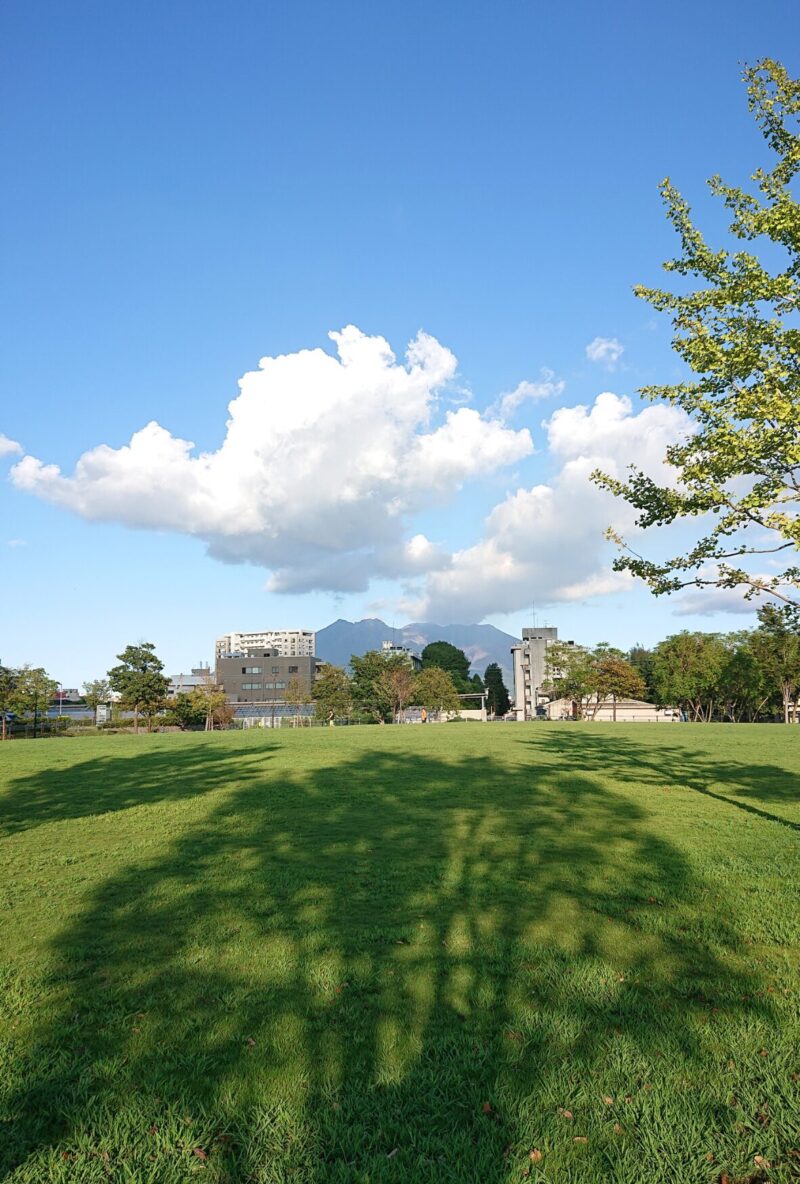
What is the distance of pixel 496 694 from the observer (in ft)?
446

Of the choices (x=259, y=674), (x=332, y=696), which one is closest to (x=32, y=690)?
(x=332, y=696)

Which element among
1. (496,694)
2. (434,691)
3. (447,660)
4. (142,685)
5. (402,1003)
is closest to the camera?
(402,1003)

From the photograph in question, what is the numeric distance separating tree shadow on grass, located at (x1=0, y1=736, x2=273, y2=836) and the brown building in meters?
116

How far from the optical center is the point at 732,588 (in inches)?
452

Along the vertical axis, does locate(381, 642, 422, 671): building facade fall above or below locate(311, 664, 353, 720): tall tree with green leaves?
above

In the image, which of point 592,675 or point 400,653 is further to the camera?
point 400,653

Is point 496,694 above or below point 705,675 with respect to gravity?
below

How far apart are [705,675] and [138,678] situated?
55.7 metres

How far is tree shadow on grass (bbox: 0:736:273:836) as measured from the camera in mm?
14211

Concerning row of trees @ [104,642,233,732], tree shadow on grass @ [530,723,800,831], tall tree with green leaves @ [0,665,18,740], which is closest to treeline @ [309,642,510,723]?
row of trees @ [104,642,233,732]

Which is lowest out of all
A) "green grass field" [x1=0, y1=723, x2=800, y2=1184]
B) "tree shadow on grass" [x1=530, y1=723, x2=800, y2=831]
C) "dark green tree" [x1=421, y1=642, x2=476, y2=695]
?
"tree shadow on grass" [x1=530, y1=723, x2=800, y2=831]

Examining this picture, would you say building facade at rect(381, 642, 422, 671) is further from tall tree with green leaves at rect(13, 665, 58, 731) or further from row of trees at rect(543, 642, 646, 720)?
tall tree with green leaves at rect(13, 665, 58, 731)

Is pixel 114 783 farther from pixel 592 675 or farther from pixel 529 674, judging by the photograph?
pixel 529 674

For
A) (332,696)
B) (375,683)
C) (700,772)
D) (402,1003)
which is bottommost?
(700,772)
